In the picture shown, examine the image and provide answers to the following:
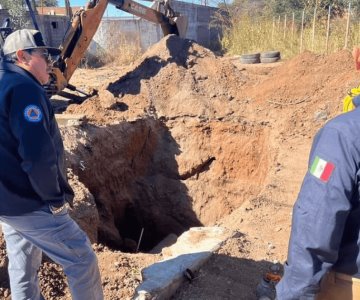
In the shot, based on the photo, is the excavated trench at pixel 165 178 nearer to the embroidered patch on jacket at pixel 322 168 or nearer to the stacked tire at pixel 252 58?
the embroidered patch on jacket at pixel 322 168

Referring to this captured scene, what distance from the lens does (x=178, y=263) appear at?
405 cm

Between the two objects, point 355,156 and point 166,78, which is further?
point 166,78

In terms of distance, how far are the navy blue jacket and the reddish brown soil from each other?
3.82 m

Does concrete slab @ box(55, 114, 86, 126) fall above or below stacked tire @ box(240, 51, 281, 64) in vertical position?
below

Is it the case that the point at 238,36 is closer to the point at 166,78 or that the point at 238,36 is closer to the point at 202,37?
the point at 202,37

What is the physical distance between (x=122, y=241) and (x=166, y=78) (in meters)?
4.45

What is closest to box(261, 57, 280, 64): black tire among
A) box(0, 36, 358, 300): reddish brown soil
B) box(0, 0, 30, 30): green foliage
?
box(0, 36, 358, 300): reddish brown soil

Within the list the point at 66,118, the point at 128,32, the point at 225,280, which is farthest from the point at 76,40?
the point at 128,32

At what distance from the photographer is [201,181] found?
349 inches

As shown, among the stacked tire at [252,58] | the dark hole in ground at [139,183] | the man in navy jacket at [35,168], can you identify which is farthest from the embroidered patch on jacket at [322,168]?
the stacked tire at [252,58]

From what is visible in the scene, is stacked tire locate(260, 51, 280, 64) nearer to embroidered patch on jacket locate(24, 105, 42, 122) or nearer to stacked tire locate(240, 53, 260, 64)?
stacked tire locate(240, 53, 260, 64)

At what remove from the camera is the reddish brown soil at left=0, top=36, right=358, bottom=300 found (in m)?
7.24

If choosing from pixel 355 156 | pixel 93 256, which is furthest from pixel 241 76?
pixel 355 156

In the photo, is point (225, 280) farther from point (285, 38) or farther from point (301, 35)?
point (285, 38)
